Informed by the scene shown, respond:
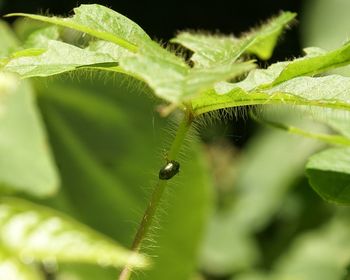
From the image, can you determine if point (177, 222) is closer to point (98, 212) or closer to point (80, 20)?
point (98, 212)

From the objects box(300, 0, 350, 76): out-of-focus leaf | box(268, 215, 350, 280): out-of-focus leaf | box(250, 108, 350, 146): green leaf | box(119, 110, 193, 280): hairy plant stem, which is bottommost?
box(119, 110, 193, 280): hairy plant stem

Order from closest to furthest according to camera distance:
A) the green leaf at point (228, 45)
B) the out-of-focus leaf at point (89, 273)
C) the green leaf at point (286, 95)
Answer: the green leaf at point (286, 95), the green leaf at point (228, 45), the out-of-focus leaf at point (89, 273)

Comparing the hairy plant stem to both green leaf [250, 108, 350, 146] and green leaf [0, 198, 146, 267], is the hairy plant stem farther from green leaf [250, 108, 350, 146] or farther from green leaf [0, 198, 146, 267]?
green leaf [250, 108, 350, 146]

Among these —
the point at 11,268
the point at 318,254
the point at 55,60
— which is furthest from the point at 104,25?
the point at 318,254

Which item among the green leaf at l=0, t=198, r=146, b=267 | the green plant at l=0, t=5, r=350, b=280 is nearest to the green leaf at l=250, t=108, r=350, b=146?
the green plant at l=0, t=5, r=350, b=280

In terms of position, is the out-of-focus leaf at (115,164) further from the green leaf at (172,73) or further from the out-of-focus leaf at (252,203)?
the out-of-focus leaf at (252,203)

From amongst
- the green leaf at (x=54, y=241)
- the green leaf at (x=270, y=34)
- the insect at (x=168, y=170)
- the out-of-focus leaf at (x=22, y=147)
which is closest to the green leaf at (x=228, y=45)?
the green leaf at (x=270, y=34)

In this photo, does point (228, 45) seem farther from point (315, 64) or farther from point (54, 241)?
point (54, 241)
